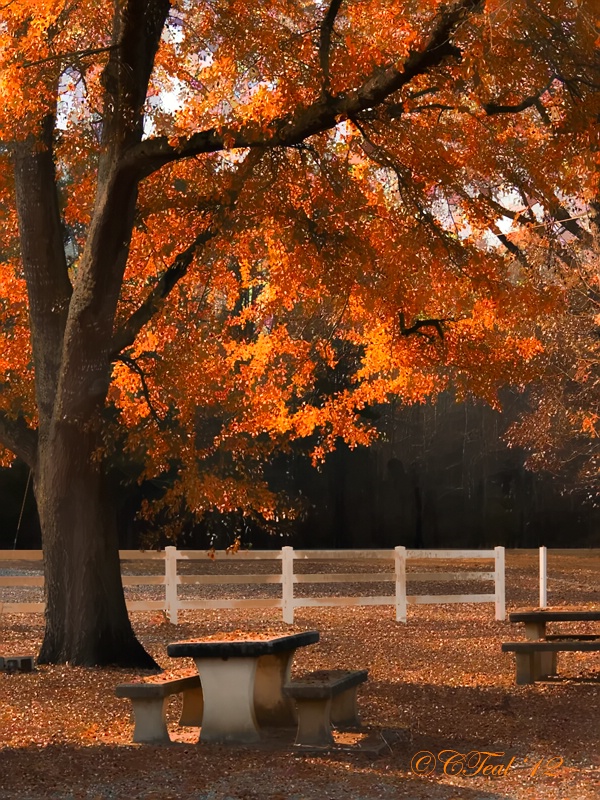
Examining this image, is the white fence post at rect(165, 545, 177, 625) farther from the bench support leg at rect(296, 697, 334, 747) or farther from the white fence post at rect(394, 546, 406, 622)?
the bench support leg at rect(296, 697, 334, 747)

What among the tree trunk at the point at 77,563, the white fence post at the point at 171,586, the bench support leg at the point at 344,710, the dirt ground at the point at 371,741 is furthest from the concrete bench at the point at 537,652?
the white fence post at the point at 171,586

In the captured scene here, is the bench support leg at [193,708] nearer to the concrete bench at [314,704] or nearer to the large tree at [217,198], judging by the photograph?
the concrete bench at [314,704]

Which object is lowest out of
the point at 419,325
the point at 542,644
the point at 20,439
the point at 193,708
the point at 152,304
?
the point at 193,708

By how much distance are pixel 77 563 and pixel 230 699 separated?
16.1 ft

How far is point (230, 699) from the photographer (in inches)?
327

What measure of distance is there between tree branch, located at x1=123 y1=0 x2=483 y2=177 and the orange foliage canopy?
0.02 metres

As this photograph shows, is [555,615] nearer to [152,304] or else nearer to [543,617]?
[543,617]

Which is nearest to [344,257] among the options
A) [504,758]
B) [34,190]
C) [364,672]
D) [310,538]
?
[34,190]

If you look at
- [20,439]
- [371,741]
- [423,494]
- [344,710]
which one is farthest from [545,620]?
[423,494]

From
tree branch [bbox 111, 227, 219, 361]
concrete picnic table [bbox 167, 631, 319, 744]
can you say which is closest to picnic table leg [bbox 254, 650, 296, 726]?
concrete picnic table [bbox 167, 631, 319, 744]

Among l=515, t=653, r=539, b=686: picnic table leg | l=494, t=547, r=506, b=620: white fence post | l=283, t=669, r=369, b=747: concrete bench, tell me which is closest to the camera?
l=283, t=669, r=369, b=747: concrete bench

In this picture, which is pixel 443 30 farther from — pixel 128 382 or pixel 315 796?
pixel 128 382

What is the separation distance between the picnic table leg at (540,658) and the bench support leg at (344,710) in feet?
10.4

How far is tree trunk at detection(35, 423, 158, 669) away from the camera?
12.7 m
